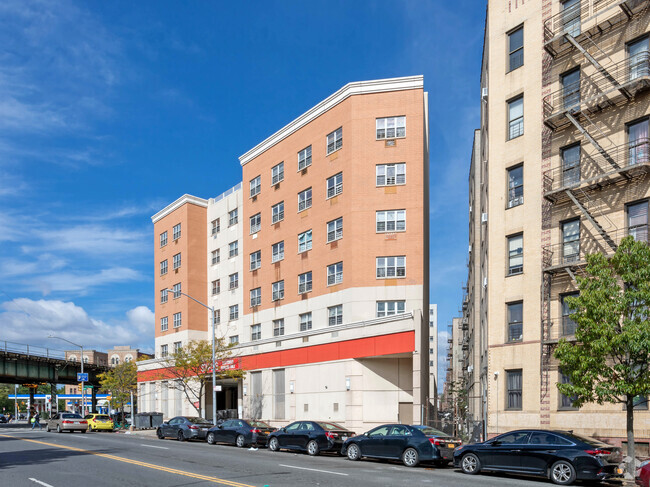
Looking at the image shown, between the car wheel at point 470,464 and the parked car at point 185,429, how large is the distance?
19.3 metres

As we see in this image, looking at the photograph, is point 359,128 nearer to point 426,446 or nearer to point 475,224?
point 475,224

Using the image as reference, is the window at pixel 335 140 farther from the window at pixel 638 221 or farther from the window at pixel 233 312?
the window at pixel 638 221

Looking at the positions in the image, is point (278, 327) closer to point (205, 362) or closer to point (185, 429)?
point (205, 362)

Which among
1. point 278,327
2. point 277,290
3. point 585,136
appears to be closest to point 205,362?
point 278,327

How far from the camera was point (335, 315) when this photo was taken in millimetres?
39625

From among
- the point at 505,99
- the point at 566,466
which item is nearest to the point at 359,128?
the point at 505,99

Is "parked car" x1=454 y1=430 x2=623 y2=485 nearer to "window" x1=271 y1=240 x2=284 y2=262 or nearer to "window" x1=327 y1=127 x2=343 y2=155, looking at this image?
"window" x1=327 y1=127 x2=343 y2=155

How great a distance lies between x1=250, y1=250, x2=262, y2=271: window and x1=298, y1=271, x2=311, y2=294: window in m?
6.03

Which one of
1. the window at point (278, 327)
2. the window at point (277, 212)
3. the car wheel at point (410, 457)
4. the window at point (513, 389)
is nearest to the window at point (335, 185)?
the window at point (277, 212)

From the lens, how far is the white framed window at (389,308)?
37.2 m

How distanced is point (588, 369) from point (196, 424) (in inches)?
937

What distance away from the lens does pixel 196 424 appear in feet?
118

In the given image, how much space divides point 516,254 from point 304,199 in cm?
1873

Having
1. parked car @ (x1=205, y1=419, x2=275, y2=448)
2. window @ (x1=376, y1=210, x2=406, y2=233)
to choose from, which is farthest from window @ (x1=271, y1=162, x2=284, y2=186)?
parked car @ (x1=205, y1=419, x2=275, y2=448)
